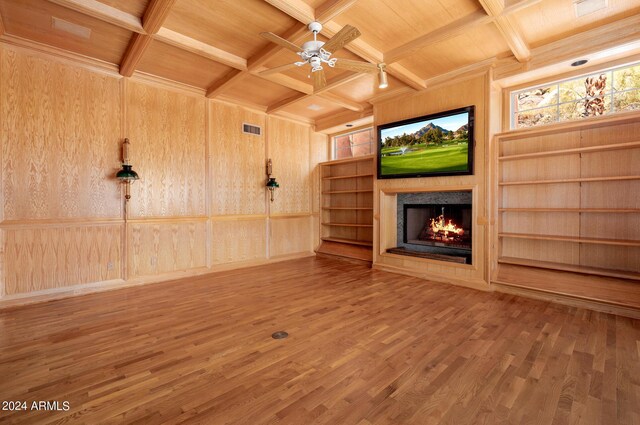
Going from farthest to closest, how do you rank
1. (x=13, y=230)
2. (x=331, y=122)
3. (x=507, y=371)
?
(x=331, y=122)
(x=13, y=230)
(x=507, y=371)

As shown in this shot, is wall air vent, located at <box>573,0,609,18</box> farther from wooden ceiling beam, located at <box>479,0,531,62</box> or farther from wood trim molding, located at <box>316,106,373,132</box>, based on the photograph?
wood trim molding, located at <box>316,106,373,132</box>

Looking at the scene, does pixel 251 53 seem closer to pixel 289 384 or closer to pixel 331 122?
pixel 331 122

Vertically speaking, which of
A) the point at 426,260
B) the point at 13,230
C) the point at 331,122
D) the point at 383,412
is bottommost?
the point at 383,412

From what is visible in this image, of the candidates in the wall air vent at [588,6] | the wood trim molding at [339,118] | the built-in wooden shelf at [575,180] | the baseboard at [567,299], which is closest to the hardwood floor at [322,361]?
the baseboard at [567,299]

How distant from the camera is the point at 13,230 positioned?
3826 millimetres

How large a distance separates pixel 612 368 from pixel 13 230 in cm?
643

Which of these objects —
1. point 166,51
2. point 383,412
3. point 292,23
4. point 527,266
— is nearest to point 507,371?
point 383,412

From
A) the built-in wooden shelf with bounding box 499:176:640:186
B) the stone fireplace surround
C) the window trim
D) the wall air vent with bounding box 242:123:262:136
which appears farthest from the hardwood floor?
the wall air vent with bounding box 242:123:262:136

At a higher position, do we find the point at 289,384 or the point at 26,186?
the point at 26,186

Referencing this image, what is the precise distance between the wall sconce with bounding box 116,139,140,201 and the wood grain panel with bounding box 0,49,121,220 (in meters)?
0.12

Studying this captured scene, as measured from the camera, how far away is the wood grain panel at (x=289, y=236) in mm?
6680

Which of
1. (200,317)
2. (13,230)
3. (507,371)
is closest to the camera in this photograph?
(507,371)

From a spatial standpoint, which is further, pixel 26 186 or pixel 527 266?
pixel 527 266

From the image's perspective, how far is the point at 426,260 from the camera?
5000 millimetres
